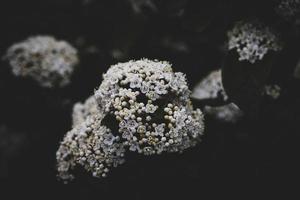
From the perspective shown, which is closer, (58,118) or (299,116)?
(299,116)

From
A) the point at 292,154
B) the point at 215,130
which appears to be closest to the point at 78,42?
the point at 215,130

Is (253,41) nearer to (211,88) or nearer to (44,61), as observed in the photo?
(211,88)

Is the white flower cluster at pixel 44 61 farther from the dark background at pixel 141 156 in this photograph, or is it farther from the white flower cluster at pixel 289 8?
the white flower cluster at pixel 289 8

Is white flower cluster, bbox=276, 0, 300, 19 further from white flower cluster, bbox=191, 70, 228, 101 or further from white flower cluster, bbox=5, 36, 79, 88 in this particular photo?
white flower cluster, bbox=5, 36, 79, 88

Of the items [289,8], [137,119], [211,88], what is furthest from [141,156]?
[289,8]

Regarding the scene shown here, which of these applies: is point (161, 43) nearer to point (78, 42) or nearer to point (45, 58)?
point (78, 42)

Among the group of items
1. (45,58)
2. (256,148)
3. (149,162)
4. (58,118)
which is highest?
(45,58)

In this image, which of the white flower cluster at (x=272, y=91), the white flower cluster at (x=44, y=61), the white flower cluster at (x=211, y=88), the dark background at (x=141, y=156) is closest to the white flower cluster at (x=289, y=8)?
the dark background at (x=141, y=156)
